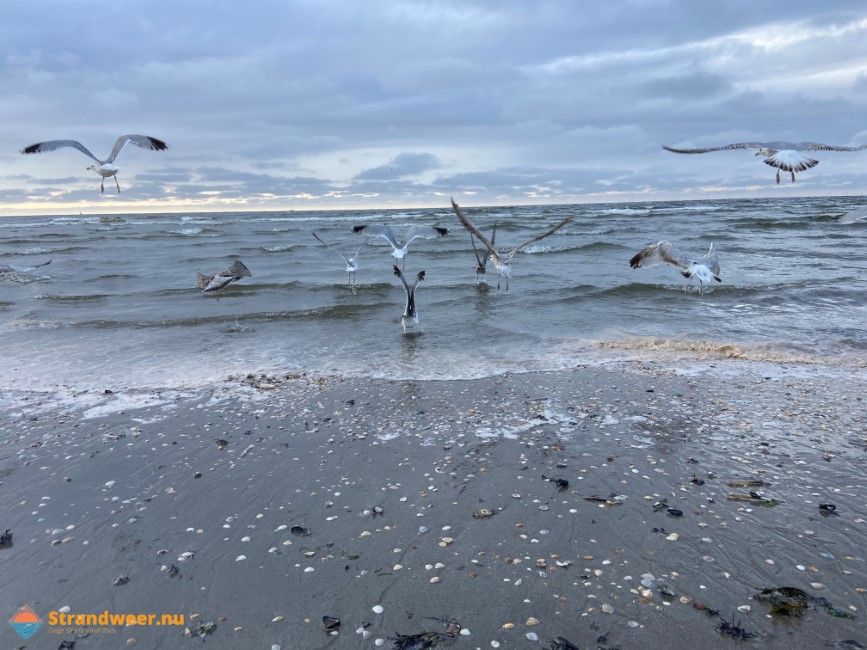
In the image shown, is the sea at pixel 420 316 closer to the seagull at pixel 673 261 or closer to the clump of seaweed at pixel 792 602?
the seagull at pixel 673 261

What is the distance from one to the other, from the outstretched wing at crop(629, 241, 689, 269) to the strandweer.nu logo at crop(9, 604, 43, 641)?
10.5 m

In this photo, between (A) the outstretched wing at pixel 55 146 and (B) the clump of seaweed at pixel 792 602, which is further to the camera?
(A) the outstretched wing at pixel 55 146

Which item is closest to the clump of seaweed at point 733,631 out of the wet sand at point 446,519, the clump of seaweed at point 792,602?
the wet sand at point 446,519

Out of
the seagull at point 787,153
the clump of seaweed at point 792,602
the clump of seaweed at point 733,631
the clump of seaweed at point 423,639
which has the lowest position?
the clump of seaweed at point 423,639

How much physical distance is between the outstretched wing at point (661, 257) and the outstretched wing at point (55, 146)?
434 inches

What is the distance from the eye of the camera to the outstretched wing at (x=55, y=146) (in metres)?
10.7

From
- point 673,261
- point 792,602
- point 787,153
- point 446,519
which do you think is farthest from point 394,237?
point 792,602

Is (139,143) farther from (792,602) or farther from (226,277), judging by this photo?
(792,602)

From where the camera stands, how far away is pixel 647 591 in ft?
10.5

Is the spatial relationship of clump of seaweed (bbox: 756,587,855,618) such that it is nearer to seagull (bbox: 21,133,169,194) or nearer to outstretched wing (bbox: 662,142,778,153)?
outstretched wing (bbox: 662,142,778,153)

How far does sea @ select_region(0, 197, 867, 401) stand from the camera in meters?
8.20

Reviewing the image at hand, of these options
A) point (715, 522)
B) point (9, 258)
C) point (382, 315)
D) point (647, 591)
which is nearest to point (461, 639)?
point (647, 591)

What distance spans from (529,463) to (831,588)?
7.10 feet

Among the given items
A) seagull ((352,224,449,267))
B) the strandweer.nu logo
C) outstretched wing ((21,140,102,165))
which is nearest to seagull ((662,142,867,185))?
seagull ((352,224,449,267))
